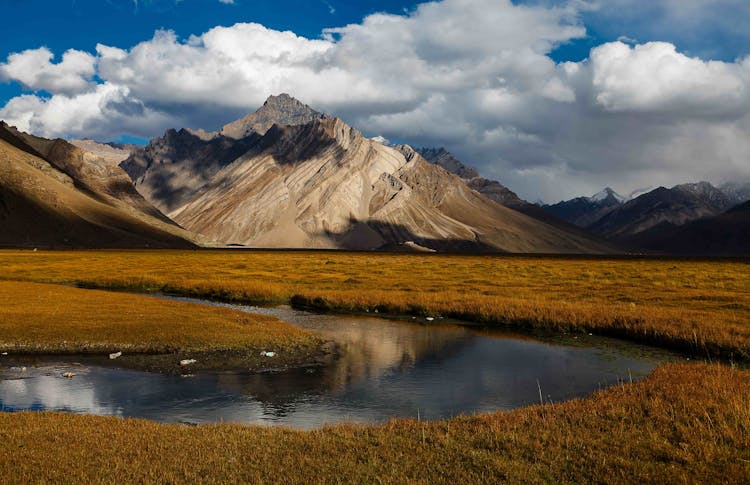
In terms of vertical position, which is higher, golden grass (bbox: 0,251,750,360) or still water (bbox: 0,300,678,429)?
golden grass (bbox: 0,251,750,360)

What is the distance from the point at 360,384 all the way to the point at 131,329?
17105 mm

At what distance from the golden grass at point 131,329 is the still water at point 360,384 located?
10.1 ft

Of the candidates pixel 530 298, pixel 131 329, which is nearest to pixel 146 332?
pixel 131 329

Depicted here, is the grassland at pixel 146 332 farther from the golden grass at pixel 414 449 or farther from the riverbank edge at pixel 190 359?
the golden grass at pixel 414 449

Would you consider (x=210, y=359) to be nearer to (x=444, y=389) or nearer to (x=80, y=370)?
(x=80, y=370)

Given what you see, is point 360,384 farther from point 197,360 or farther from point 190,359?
point 190,359

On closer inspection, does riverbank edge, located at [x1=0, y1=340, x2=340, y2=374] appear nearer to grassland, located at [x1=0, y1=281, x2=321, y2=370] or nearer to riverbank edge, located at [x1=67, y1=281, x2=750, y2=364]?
grassland, located at [x1=0, y1=281, x2=321, y2=370]

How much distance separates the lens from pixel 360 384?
25.8 metres

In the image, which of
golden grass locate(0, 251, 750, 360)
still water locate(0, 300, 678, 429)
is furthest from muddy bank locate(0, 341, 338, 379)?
golden grass locate(0, 251, 750, 360)

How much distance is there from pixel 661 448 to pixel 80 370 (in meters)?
24.0

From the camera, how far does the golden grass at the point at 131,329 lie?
32062mm

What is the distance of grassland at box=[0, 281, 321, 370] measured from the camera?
3120 centimetres

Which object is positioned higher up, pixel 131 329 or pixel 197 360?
pixel 131 329

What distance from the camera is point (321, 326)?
143ft
